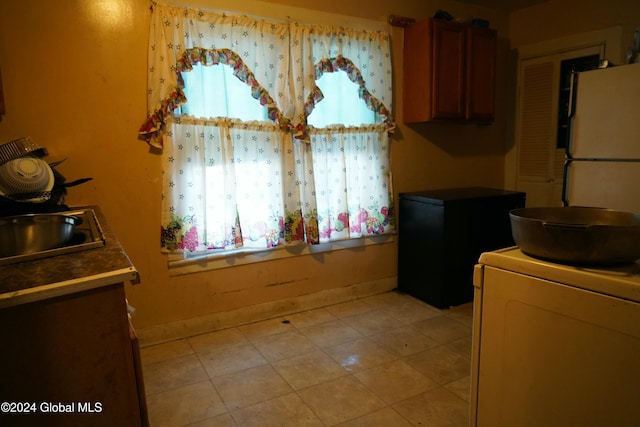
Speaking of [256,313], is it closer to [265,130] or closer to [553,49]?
[265,130]

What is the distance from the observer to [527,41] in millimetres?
3750

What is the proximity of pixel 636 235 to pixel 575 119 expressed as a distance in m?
2.14

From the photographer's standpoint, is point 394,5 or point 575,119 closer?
point 575,119

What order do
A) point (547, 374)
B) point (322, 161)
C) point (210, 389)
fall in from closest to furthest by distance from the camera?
point (547, 374)
point (210, 389)
point (322, 161)

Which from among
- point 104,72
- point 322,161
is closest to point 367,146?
point 322,161

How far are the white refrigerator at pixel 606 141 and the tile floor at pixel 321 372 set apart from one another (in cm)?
127

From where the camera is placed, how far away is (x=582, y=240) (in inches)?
42.1

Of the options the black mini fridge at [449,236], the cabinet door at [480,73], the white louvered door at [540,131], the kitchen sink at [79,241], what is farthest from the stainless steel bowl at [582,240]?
the white louvered door at [540,131]

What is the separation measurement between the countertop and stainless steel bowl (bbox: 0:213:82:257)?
38 centimetres

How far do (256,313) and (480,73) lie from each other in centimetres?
270

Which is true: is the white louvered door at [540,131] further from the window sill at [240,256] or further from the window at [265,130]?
the window sill at [240,256]

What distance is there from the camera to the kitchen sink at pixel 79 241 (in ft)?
3.86

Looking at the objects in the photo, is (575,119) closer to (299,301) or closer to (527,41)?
(527,41)

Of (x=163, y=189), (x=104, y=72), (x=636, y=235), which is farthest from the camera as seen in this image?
(x=163, y=189)
